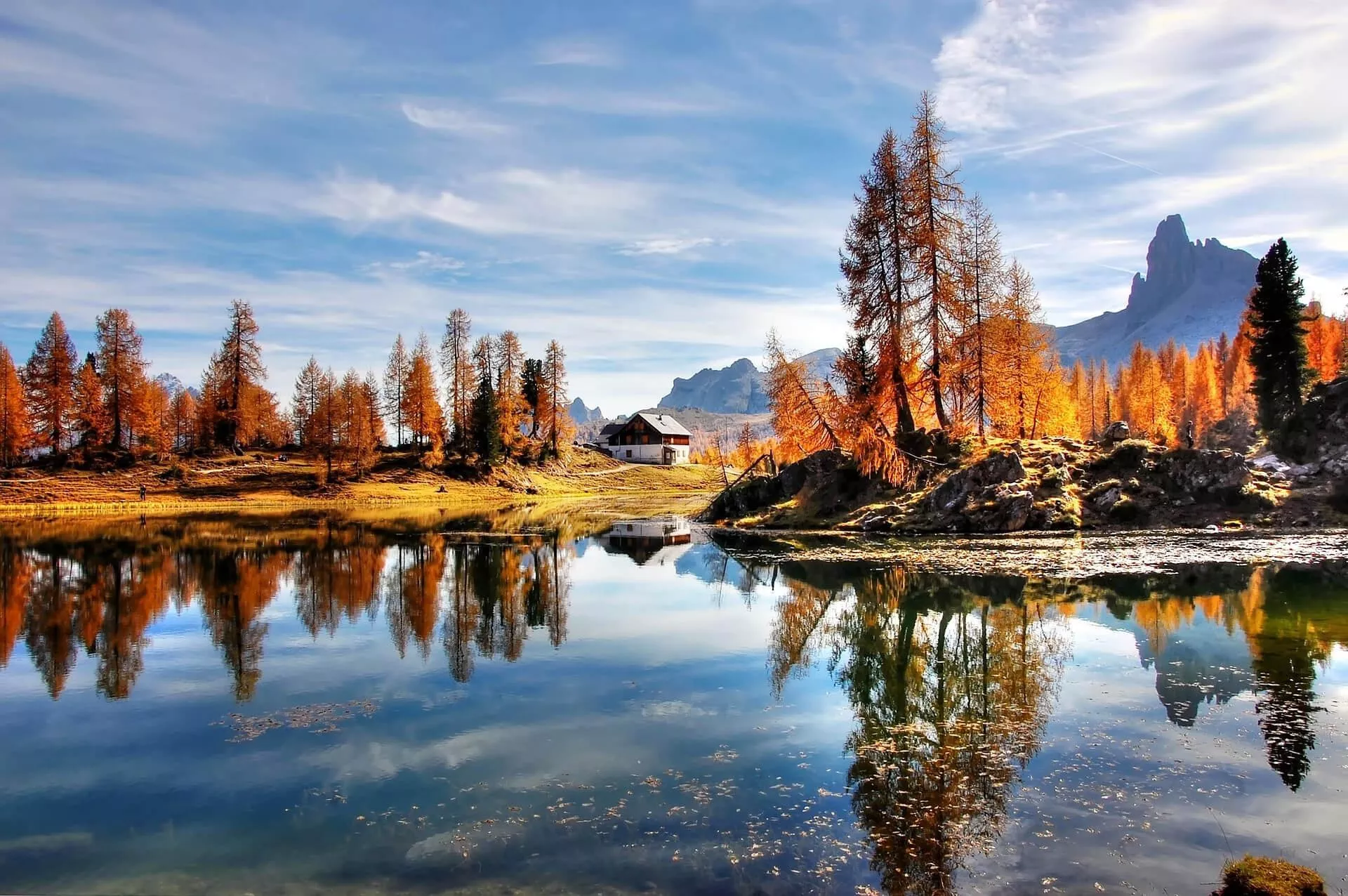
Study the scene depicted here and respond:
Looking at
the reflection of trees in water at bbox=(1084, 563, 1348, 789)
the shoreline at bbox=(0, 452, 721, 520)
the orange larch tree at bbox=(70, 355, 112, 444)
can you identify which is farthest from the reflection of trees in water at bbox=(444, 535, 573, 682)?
the orange larch tree at bbox=(70, 355, 112, 444)

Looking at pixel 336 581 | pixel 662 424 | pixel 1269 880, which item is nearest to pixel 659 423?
pixel 662 424

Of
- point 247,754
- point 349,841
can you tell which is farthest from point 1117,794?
point 247,754

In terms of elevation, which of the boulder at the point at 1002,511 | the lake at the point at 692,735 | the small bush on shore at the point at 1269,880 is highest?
the boulder at the point at 1002,511

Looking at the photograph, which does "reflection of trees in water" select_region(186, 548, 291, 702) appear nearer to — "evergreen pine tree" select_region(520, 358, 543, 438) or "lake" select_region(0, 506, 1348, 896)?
"lake" select_region(0, 506, 1348, 896)

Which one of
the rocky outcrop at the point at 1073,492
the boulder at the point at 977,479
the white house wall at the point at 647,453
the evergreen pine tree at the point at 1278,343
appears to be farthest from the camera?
the white house wall at the point at 647,453

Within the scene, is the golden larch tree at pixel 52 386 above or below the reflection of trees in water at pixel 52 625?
above

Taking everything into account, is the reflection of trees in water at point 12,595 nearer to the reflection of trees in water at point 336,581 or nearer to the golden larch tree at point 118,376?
the reflection of trees in water at point 336,581

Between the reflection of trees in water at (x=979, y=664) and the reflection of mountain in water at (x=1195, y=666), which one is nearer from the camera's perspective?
Result: the reflection of trees in water at (x=979, y=664)

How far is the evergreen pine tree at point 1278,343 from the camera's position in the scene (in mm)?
63625

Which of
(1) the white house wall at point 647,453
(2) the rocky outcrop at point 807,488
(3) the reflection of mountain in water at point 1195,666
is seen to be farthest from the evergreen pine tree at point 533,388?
(3) the reflection of mountain in water at point 1195,666

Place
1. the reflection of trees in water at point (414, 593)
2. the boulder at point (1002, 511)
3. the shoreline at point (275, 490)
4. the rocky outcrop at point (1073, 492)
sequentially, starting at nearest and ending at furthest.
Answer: the reflection of trees in water at point (414, 593)
the boulder at point (1002, 511)
the rocky outcrop at point (1073, 492)
the shoreline at point (275, 490)

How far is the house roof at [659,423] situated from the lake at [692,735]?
125 m

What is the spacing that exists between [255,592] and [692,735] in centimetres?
2438

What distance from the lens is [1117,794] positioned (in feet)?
34.8
